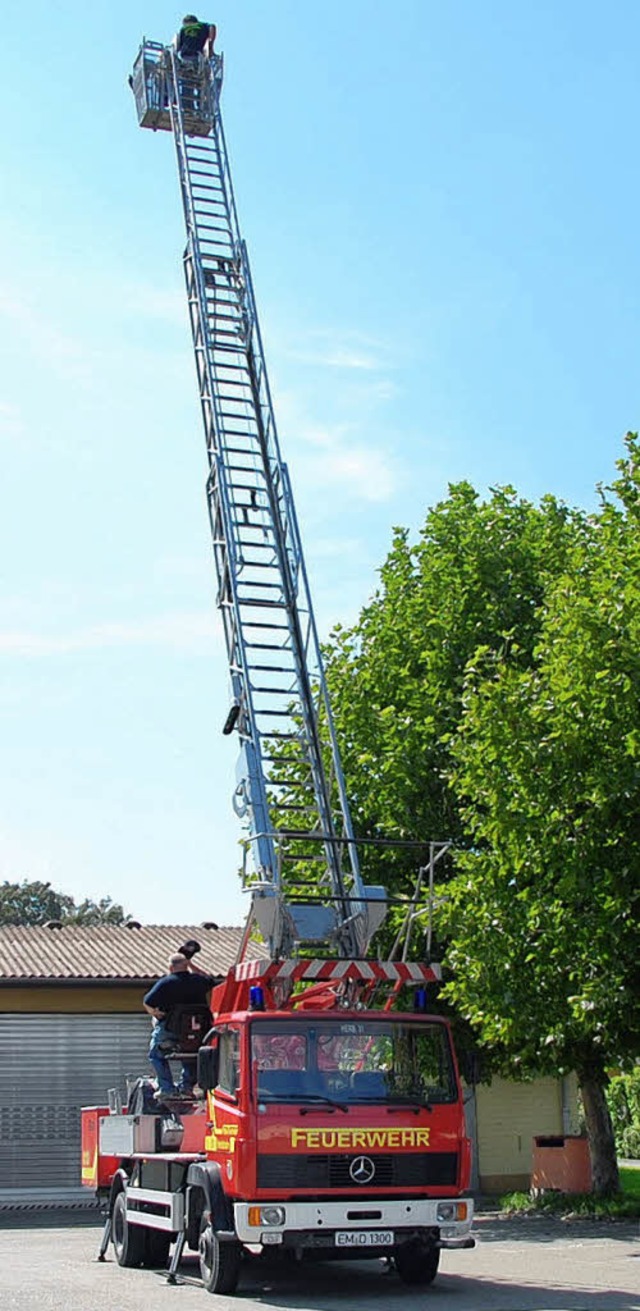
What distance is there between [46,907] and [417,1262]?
68853 mm

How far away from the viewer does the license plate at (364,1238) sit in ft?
39.3

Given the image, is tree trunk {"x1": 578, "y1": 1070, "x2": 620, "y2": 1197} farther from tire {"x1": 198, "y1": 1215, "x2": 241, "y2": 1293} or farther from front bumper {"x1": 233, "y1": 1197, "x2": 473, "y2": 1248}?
tire {"x1": 198, "y1": 1215, "x2": 241, "y2": 1293}

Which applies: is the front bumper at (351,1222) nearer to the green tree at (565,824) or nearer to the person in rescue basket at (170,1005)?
the person in rescue basket at (170,1005)

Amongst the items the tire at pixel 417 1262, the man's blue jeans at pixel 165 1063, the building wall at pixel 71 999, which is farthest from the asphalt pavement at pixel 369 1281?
the building wall at pixel 71 999

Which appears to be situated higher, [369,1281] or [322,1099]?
[322,1099]

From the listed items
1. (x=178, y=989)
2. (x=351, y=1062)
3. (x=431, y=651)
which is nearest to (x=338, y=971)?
(x=351, y=1062)

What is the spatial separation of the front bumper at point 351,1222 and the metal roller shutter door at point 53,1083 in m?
13.4

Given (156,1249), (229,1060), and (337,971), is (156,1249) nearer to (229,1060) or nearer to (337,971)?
(229,1060)

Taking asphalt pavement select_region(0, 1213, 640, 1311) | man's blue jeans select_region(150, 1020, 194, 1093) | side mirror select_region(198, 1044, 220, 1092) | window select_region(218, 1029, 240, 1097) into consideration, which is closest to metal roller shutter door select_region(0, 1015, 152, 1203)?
asphalt pavement select_region(0, 1213, 640, 1311)

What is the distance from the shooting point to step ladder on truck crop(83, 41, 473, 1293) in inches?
476

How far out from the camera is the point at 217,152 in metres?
18.7

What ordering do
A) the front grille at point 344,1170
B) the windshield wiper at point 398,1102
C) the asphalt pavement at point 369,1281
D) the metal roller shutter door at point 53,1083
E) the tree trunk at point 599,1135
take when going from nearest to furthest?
1. the asphalt pavement at point 369,1281
2. the front grille at point 344,1170
3. the windshield wiper at point 398,1102
4. the tree trunk at point 599,1135
5. the metal roller shutter door at point 53,1083

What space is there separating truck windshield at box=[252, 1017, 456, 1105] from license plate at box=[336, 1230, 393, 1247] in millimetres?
977

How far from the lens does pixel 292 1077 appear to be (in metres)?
12.4
